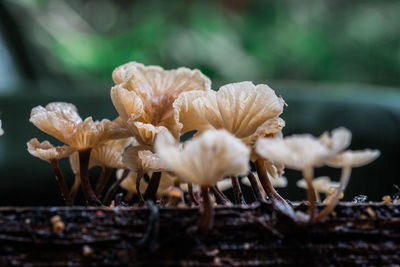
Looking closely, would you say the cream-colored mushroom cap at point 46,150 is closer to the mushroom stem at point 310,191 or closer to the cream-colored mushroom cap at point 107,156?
the cream-colored mushroom cap at point 107,156

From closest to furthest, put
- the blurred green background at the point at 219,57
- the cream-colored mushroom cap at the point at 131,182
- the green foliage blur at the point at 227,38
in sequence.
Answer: the cream-colored mushroom cap at the point at 131,182
the blurred green background at the point at 219,57
the green foliage blur at the point at 227,38

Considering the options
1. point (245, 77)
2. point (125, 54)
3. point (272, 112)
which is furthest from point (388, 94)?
point (125, 54)

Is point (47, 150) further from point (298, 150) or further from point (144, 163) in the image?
point (298, 150)

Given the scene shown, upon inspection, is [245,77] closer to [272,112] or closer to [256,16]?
[256,16]

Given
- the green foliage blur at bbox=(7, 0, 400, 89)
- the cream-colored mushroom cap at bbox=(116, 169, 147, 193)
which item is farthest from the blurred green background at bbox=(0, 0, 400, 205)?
the cream-colored mushroom cap at bbox=(116, 169, 147, 193)

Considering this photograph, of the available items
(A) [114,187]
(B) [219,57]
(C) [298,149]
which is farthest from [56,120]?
(B) [219,57]

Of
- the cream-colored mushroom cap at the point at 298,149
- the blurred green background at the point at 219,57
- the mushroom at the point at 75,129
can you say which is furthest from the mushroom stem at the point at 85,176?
the blurred green background at the point at 219,57

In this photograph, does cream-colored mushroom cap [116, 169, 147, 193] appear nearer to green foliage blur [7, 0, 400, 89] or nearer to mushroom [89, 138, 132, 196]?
mushroom [89, 138, 132, 196]

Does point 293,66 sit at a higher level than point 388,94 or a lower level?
higher
